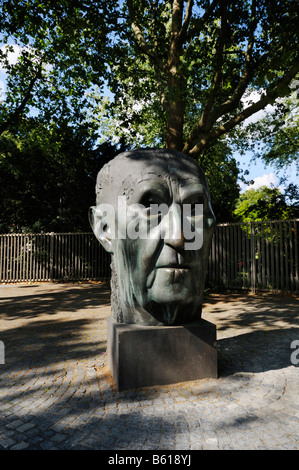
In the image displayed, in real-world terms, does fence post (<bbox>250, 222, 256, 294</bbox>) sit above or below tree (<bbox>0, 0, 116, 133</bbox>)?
below

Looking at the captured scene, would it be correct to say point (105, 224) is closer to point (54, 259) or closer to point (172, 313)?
point (172, 313)

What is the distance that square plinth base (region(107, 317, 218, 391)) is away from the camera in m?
3.20

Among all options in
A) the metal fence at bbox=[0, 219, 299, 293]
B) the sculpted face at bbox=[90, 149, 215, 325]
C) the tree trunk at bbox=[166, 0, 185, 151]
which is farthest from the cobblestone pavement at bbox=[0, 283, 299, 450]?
the tree trunk at bbox=[166, 0, 185, 151]

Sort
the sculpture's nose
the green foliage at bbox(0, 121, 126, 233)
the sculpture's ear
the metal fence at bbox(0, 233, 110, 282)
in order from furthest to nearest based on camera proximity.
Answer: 1. the green foliage at bbox(0, 121, 126, 233)
2. the metal fence at bbox(0, 233, 110, 282)
3. the sculpture's ear
4. the sculpture's nose

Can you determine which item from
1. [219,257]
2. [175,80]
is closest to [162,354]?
[175,80]

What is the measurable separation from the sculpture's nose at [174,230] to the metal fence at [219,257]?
25.4ft

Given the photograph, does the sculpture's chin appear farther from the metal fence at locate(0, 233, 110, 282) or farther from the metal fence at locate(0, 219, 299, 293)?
the metal fence at locate(0, 233, 110, 282)

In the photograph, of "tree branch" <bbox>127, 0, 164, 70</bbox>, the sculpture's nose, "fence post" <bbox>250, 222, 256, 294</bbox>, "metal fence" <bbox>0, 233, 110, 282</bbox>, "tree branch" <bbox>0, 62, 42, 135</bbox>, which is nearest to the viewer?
the sculpture's nose

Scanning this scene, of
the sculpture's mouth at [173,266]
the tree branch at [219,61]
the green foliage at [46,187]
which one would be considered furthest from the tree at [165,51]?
the sculpture's mouth at [173,266]

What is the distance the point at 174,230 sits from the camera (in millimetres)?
3035
